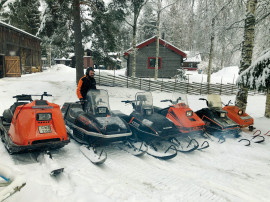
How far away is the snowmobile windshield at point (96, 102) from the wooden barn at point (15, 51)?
16.0 meters

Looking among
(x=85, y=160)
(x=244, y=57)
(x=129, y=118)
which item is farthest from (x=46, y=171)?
(x=244, y=57)

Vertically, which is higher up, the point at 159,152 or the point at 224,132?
the point at 224,132

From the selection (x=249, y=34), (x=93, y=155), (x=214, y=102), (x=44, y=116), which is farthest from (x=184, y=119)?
(x=249, y=34)

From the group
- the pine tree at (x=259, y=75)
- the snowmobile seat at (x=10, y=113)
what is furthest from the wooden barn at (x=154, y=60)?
the snowmobile seat at (x=10, y=113)

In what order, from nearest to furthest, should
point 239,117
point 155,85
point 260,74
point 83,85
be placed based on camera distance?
point 260,74
point 83,85
point 239,117
point 155,85

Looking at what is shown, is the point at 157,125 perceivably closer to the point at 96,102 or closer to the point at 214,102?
the point at 96,102

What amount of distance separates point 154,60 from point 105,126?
20.2 metres

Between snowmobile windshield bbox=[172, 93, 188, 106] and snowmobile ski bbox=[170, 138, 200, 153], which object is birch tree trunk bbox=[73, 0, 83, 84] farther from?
snowmobile ski bbox=[170, 138, 200, 153]

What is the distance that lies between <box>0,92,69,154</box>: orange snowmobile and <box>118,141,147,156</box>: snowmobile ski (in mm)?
1492

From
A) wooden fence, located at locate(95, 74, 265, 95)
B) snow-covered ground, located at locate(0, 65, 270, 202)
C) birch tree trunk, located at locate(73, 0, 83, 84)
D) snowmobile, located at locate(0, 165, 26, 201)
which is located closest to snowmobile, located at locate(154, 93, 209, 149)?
snow-covered ground, located at locate(0, 65, 270, 202)

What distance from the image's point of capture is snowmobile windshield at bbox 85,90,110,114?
16.7ft

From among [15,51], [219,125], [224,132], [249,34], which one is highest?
[15,51]

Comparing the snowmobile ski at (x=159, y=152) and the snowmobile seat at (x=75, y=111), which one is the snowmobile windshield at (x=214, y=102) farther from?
the snowmobile seat at (x=75, y=111)

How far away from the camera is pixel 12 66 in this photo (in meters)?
18.6
